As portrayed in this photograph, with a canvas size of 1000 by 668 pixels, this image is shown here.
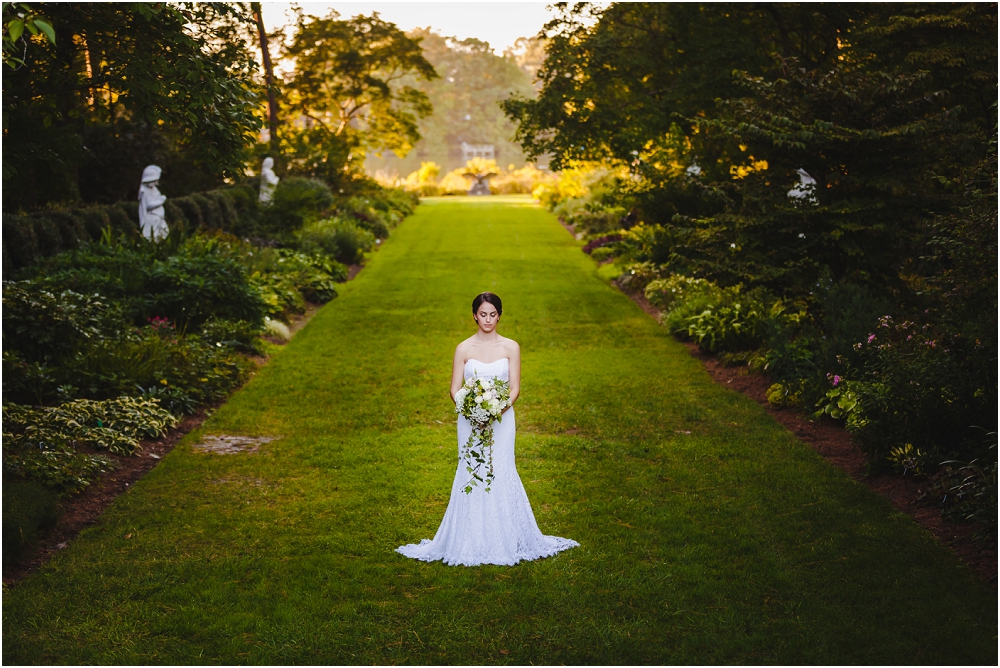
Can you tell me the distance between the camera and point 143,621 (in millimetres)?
5402

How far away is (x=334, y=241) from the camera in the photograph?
74.5 feet

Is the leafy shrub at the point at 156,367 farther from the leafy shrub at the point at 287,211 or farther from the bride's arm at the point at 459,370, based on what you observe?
the leafy shrub at the point at 287,211

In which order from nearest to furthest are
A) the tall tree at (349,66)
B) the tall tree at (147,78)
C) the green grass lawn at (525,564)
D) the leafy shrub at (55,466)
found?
the green grass lawn at (525,564)
the leafy shrub at (55,466)
the tall tree at (147,78)
the tall tree at (349,66)

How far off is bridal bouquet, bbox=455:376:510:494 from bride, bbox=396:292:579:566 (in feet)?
0.25

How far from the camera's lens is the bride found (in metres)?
6.20

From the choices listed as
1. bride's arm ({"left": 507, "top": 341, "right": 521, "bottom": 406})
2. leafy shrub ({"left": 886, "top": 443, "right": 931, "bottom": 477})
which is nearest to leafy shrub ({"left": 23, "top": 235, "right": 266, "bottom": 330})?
bride's arm ({"left": 507, "top": 341, "right": 521, "bottom": 406})

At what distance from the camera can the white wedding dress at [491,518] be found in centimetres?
625

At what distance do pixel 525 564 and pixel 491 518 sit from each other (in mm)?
391

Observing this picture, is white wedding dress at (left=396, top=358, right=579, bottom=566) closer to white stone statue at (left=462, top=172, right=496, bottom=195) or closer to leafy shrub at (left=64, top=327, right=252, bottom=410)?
leafy shrub at (left=64, top=327, right=252, bottom=410)

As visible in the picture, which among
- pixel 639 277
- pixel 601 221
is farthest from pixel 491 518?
pixel 601 221

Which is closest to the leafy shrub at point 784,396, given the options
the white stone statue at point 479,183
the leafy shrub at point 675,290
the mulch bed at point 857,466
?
the mulch bed at point 857,466

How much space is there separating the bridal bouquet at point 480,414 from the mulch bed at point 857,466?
3.22 meters

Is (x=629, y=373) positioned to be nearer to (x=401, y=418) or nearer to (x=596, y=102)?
(x=401, y=418)

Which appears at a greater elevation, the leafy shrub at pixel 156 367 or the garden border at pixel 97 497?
the leafy shrub at pixel 156 367
